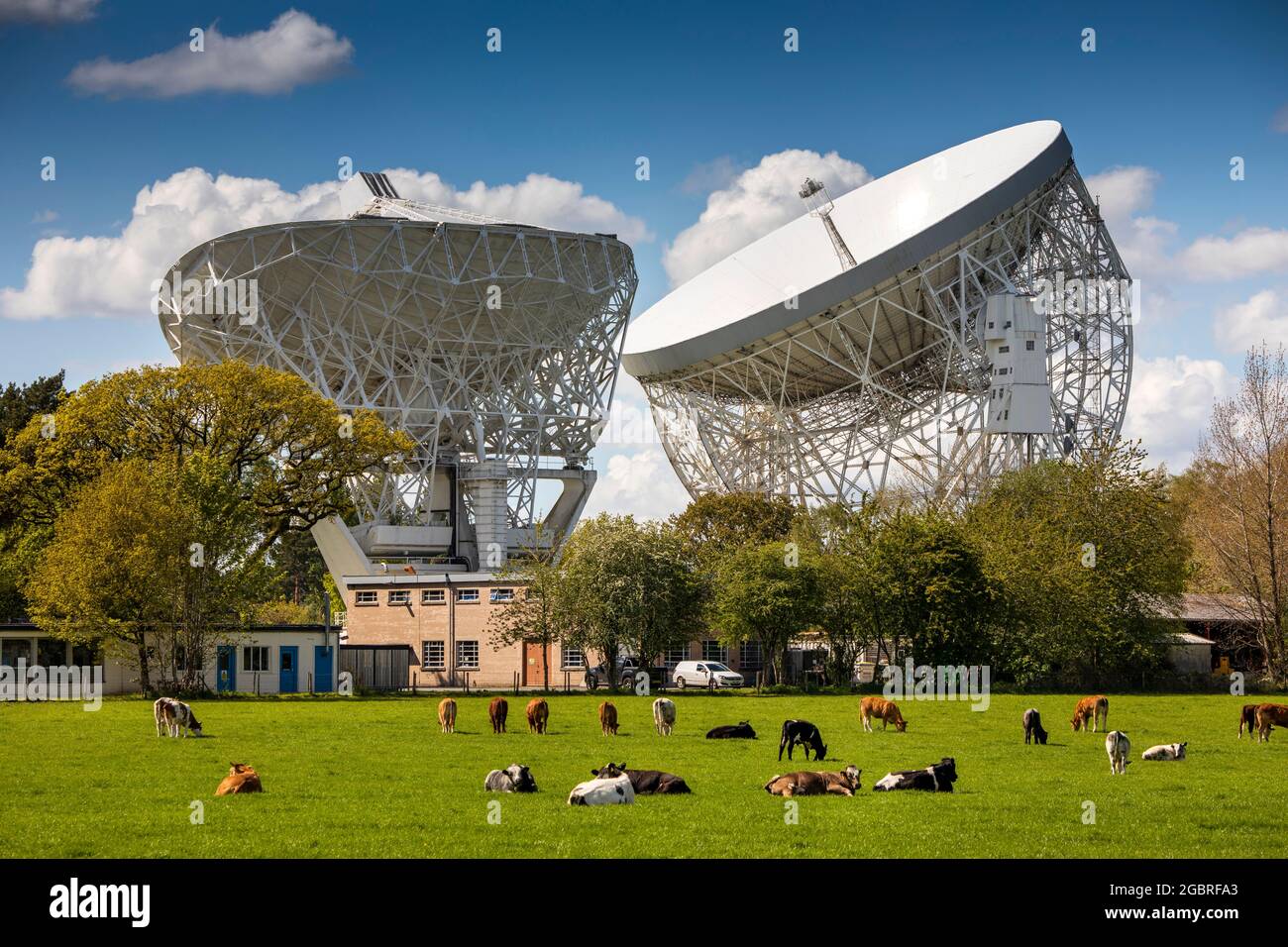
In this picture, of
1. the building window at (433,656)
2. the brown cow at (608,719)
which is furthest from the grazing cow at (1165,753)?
the building window at (433,656)

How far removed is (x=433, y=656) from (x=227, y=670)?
354 inches

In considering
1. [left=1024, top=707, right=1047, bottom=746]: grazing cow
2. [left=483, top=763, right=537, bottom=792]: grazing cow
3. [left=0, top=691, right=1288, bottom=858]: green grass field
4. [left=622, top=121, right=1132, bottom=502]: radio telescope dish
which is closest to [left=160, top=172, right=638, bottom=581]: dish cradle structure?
[left=622, top=121, right=1132, bottom=502]: radio telescope dish

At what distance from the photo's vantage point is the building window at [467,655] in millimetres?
50812

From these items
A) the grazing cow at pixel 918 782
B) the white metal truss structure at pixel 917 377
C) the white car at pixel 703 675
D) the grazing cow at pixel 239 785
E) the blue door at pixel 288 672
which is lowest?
the white car at pixel 703 675

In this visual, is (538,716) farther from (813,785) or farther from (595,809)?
(595,809)

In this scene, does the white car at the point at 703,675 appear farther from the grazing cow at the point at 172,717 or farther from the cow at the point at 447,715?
the grazing cow at the point at 172,717

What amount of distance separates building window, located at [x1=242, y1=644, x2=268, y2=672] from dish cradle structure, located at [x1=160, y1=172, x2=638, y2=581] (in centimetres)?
885

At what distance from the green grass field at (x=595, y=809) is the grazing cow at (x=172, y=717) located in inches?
14.0

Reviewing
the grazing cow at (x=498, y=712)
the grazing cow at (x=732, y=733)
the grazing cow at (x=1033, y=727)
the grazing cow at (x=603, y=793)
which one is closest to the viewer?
the grazing cow at (x=603, y=793)

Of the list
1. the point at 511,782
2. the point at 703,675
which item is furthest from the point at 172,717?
the point at 703,675

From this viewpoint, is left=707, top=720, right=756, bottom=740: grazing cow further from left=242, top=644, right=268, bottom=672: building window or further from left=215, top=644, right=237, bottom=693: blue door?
left=242, top=644, right=268, bottom=672: building window
